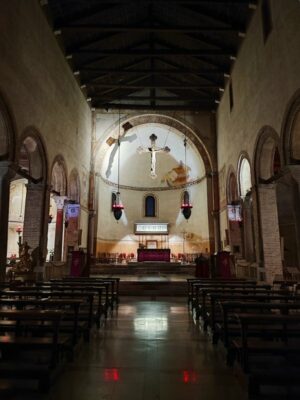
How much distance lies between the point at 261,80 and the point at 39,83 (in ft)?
25.3

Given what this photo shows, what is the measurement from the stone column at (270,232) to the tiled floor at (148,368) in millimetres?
6072

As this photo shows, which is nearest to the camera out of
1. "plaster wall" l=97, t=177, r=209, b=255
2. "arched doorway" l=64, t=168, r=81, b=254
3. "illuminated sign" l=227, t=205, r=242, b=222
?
"illuminated sign" l=227, t=205, r=242, b=222

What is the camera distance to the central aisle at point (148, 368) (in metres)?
2.74

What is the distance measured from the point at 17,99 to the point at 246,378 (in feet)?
30.5

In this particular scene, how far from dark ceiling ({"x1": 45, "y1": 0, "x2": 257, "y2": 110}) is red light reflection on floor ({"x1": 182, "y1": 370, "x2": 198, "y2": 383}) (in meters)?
11.5

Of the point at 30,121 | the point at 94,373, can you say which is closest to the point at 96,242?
the point at 30,121

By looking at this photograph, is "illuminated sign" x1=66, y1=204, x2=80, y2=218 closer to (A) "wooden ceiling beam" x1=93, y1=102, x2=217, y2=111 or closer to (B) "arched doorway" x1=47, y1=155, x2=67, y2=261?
(B) "arched doorway" x1=47, y1=155, x2=67, y2=261

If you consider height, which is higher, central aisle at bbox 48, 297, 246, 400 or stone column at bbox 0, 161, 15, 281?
stone column at bbox 0, 161, 15, 281

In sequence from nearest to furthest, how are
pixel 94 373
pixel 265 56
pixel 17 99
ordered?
pixel 94 373 < pixel 17 99 < pixel 265 56

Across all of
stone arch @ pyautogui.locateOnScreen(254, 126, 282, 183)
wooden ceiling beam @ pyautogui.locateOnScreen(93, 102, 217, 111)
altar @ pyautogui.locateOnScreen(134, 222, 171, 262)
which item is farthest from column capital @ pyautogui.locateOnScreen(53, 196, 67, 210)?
altar @ pyautogui.locateOnScreen(134, 222, 171, 262)

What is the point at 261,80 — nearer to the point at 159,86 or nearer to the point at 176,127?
the point at 159,86

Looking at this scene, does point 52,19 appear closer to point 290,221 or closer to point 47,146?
point 47,146

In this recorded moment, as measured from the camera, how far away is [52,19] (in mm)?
11930

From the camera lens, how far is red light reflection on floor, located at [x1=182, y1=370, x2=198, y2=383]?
302 centimetres
